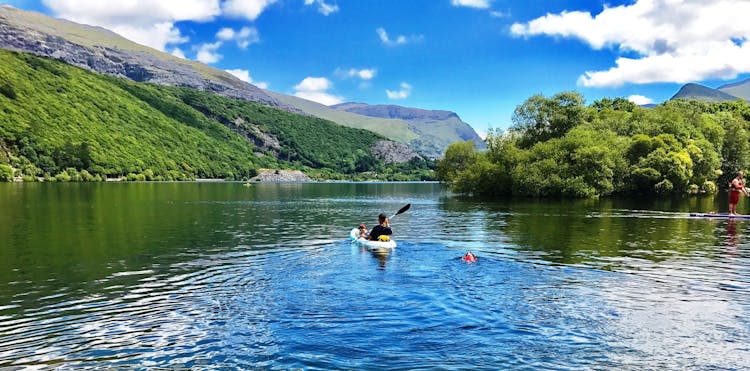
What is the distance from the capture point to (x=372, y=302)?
20.3 metres

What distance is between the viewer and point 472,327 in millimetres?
16953

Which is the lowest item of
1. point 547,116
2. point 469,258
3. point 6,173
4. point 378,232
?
point 469,258

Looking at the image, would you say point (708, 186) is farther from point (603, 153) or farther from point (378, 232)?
point (378, 232)

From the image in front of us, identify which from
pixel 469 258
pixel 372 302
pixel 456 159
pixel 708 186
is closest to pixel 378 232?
pixel 469 258

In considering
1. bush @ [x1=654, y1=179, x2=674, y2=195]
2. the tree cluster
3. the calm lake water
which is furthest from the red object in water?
bush @ [x1=654, y1=179, x2=674, y2=195]

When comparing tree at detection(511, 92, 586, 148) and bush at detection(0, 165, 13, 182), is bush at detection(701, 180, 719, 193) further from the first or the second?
bush at detection(0, 165, 13, 182)

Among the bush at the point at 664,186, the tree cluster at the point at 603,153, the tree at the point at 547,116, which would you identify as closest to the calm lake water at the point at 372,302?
the tree cluster at the point at 603,153

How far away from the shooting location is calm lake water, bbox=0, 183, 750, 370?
14.4m

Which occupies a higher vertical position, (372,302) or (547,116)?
(547,116)

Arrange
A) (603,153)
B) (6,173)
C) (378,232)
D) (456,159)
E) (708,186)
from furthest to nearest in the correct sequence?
(6,173)
(456,159)
(708,186)
(603,153)
(378,232)

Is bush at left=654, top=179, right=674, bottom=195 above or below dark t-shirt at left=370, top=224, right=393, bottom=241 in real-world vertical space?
above

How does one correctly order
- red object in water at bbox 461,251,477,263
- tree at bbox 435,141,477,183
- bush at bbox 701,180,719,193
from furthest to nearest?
tree at bbox 435,141,477,183, bush at bbox 701,180,719,193, red object in water at bbox 461,251,477,263

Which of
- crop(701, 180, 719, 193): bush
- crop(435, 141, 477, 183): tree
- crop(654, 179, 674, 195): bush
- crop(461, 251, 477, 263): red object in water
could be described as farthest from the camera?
crop(435, 141, 477, 183): tree

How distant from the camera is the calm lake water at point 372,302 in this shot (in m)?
14.4
